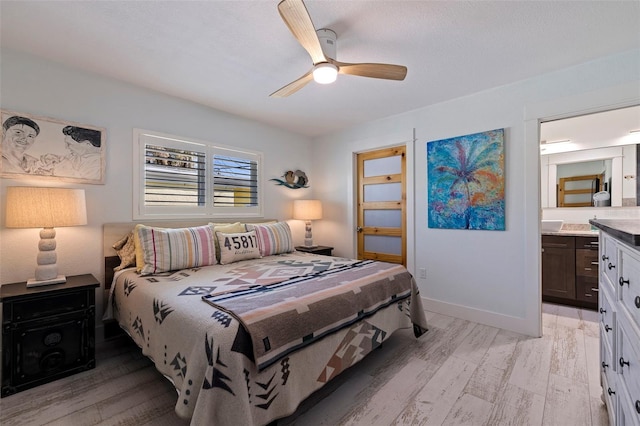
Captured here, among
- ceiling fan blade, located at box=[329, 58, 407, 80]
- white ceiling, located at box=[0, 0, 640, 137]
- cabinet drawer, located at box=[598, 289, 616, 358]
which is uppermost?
white ceiling, located at box=[0, 0, 640, 137]

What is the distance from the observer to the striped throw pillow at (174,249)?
7.62 ft

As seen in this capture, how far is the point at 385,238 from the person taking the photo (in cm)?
388

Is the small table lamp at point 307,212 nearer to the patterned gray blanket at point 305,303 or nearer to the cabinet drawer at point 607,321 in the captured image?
the patterned gray blanket at point 305,303

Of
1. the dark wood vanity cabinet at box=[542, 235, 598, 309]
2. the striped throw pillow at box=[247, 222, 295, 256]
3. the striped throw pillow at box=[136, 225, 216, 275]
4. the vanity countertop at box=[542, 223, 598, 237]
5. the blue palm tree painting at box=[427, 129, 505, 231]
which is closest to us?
the striped throw pillow at box=[136, 225, 216, 275]

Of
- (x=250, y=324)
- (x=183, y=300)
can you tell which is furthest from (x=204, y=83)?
(x=250, y=324)

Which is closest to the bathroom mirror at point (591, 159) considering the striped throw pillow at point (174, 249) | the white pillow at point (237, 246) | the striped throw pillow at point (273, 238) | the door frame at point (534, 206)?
the door frame at point (534, 206)

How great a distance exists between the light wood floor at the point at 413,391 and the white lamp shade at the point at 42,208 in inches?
43.9

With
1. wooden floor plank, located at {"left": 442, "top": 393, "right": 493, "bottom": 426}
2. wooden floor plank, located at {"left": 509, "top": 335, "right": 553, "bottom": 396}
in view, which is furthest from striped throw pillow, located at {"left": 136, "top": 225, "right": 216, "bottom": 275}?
wooden floor plank, located at {"left": 509, "top": 335, "right": 553, "bottom": 396}

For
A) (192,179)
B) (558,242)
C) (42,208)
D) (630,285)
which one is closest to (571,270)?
(558,242)

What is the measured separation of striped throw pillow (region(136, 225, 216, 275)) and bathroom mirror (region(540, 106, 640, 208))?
12.7ft

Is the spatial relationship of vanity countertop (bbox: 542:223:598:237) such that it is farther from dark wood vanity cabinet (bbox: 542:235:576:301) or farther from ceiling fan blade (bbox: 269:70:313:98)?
ceiling fan blade (bbox: 269:70:313:98)

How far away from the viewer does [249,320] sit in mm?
→ 1391

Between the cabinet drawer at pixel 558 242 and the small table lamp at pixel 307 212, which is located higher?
the small table lamp at pixel 307 212

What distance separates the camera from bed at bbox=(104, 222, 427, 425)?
129 centimetres
